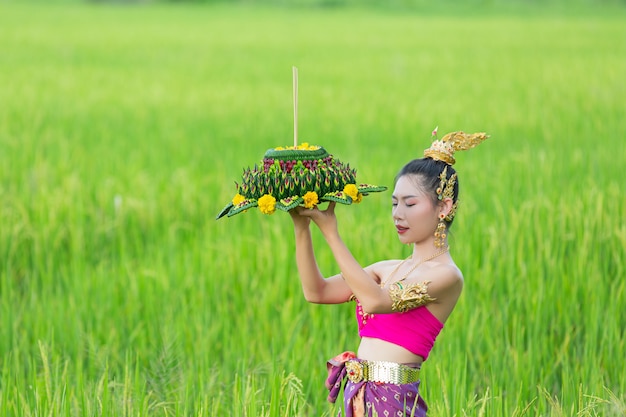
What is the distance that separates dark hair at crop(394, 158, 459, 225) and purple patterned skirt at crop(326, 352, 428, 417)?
1.25 ft

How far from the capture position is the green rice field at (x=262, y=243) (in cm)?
270

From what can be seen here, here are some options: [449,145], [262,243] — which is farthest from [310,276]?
[262,243]

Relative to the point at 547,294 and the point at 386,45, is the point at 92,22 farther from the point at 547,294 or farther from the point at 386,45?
the point at 547,294

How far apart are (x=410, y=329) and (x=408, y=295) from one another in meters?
0.10

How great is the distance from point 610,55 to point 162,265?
11.6 m

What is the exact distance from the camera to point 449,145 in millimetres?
1968

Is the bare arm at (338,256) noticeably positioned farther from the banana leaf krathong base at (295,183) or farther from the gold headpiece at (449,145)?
the gold headpiece at (449,145)

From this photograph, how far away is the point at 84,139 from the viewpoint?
6953 mm

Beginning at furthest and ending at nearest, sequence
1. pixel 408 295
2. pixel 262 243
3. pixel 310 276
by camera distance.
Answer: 1. pixel 262 243
2. pixel 310 276
3. pixel 408 295

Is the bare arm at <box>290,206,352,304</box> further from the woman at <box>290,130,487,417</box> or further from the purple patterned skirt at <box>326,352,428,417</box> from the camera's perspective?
the purple patterned skirt at <box>326,352,428,417</box>

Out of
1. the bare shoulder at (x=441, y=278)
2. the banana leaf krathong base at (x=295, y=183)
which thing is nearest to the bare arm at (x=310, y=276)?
the banana leaf krathong base at (x=295, y=183)

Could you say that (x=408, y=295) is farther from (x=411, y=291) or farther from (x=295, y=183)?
(x=295, y=183)

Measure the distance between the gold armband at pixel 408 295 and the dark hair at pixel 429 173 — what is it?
A: 0.18 m

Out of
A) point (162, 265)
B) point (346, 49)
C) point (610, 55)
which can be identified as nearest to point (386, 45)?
point (346, 49)
